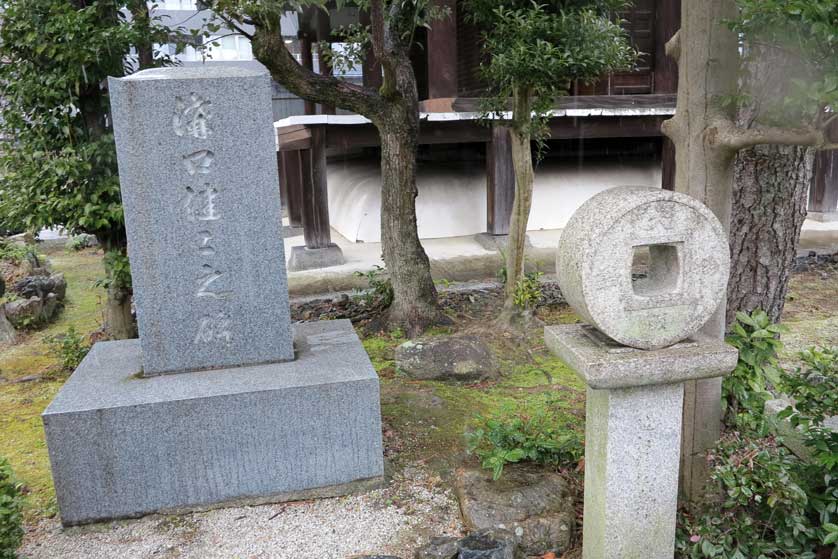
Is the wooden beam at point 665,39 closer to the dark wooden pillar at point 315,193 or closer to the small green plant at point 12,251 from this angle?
the dark wooden pillar at point 315,193

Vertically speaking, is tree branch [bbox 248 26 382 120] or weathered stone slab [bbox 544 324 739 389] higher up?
tree branch [bbox 248 26 382 120]

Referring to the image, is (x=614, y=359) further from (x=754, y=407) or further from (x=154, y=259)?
(x=154, y=259)

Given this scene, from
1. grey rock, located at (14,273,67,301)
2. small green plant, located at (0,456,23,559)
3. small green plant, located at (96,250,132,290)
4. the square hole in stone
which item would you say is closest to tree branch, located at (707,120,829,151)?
the square hole in stone

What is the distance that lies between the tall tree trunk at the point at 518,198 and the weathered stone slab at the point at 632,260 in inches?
156

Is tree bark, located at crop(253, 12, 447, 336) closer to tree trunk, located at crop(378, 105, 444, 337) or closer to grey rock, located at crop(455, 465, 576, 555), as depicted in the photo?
tree trunk, located at crop(378, 105, 444, 337)

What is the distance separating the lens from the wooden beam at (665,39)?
998 centimetres

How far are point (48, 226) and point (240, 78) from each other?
9.79ft

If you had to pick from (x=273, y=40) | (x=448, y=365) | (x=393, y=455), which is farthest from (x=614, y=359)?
(x=273, y=40)

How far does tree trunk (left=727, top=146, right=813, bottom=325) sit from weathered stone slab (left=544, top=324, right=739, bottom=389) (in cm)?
143

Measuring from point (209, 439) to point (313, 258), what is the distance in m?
5.54

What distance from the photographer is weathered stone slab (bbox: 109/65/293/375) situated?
3.99 metres

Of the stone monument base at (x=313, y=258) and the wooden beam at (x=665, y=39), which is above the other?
the wooden beam at (x=665, y=39)

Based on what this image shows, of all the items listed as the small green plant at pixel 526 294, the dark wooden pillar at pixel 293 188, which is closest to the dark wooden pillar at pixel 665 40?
the small green plant at pixel 526 294

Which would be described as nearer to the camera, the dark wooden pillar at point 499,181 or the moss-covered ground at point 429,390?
the moss-covered ground at point 429,390
